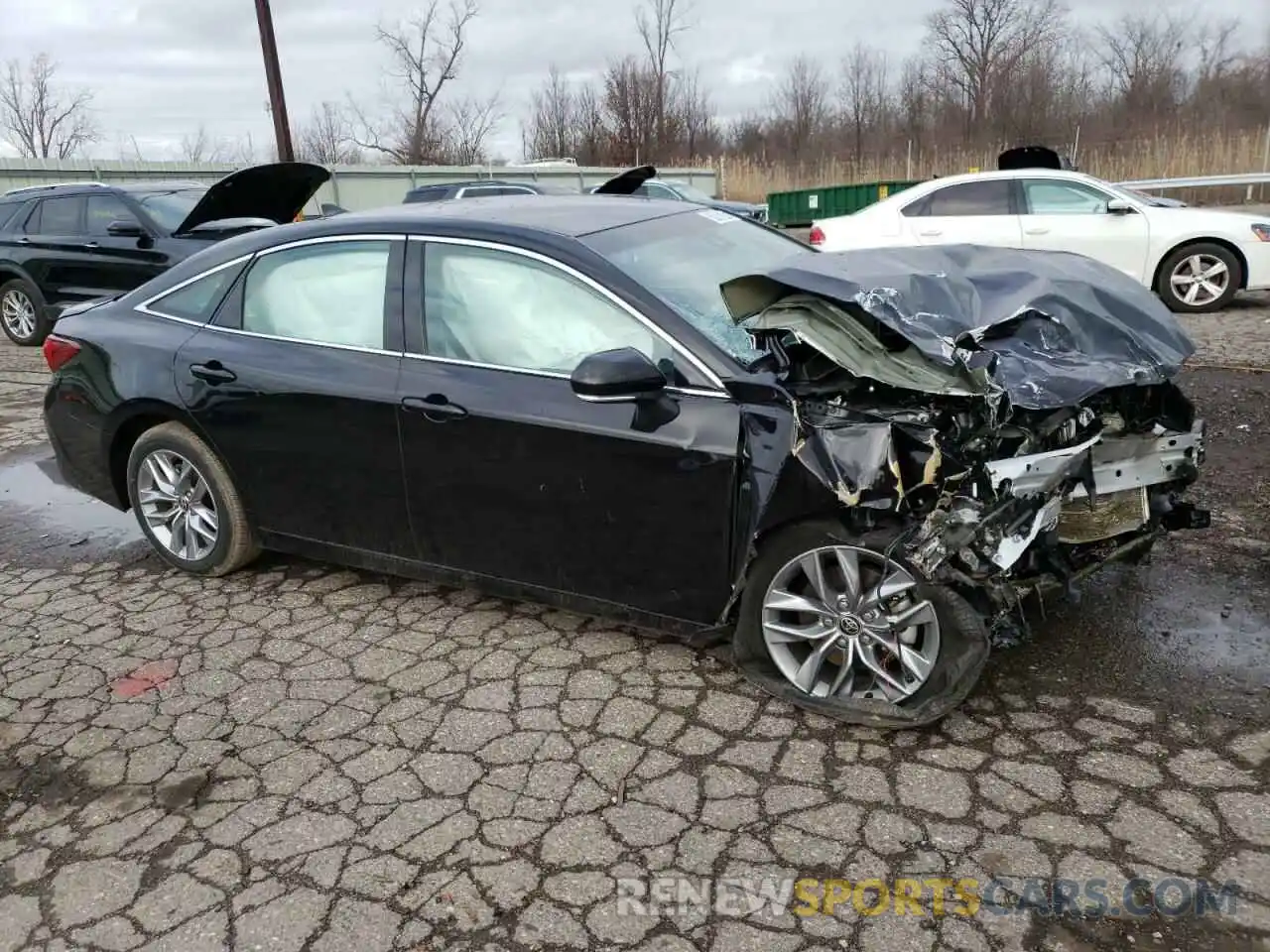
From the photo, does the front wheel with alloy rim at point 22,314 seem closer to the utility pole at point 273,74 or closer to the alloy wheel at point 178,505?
the utility pole at point 273,74

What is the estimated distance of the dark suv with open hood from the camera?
1005 centimetres

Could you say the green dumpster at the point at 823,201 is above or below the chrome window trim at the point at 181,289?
above

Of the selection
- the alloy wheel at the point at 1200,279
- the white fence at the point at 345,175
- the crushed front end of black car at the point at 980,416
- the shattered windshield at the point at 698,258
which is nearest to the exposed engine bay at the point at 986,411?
the crushed front end of black car at the point at 980,416

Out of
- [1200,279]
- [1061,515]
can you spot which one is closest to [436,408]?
[1061,515]

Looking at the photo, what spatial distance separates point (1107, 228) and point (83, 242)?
35.0 feet

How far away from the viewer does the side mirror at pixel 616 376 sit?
304 centimetres

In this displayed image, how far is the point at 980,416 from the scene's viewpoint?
9.12 feet

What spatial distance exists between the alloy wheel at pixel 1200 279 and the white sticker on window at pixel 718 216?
730 centimetres

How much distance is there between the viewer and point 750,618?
3191 mm

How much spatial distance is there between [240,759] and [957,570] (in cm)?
228

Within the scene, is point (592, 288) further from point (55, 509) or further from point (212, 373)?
point (55, 509)

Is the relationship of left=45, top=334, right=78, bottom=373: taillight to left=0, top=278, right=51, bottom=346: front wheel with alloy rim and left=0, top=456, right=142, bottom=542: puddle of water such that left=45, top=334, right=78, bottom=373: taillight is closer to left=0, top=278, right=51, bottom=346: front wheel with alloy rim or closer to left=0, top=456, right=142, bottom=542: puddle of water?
left=0, top=456, right=142, bottom=542: puddle of water

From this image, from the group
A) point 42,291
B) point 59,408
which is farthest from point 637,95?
point 59,408

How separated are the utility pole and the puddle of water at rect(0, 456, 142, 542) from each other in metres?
11.9
